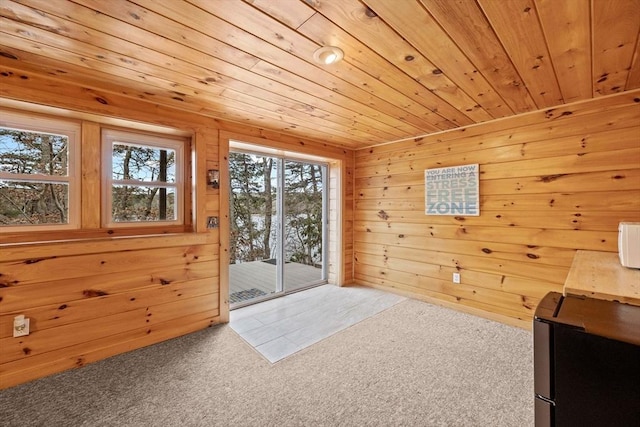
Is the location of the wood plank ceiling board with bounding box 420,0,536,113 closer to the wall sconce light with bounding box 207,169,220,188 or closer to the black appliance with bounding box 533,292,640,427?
the black appliance with bounding box 533,292,640,427

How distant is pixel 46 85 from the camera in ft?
6.31

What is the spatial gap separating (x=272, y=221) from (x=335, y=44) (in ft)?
8.45

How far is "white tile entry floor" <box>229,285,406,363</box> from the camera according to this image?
2.47 meters

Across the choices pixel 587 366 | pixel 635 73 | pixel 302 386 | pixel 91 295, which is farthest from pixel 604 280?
pixel 91 295

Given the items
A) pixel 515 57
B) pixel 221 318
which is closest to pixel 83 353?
pixel 221 318

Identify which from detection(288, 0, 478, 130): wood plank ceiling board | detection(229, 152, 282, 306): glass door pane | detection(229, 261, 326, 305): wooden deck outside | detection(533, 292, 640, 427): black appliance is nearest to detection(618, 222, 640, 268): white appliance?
detection(533, 292, 640, 427): black appliance

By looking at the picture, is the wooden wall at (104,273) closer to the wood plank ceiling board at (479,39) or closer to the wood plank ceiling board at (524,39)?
→ the wood plank ceiling board at (479,39)

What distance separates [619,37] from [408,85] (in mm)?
1085

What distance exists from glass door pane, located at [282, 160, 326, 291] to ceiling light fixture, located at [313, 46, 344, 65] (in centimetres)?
217

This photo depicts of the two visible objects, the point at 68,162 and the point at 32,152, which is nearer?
the point at 32,152

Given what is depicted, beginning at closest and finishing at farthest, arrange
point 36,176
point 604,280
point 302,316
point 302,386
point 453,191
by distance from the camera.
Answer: point 604,280 → point 302,386 → point 36,176 → point 302,316 → point 453,191

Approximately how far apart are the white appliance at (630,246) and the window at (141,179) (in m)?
3.33

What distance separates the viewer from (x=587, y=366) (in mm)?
822

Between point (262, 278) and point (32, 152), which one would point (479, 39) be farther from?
point (262, 278)
